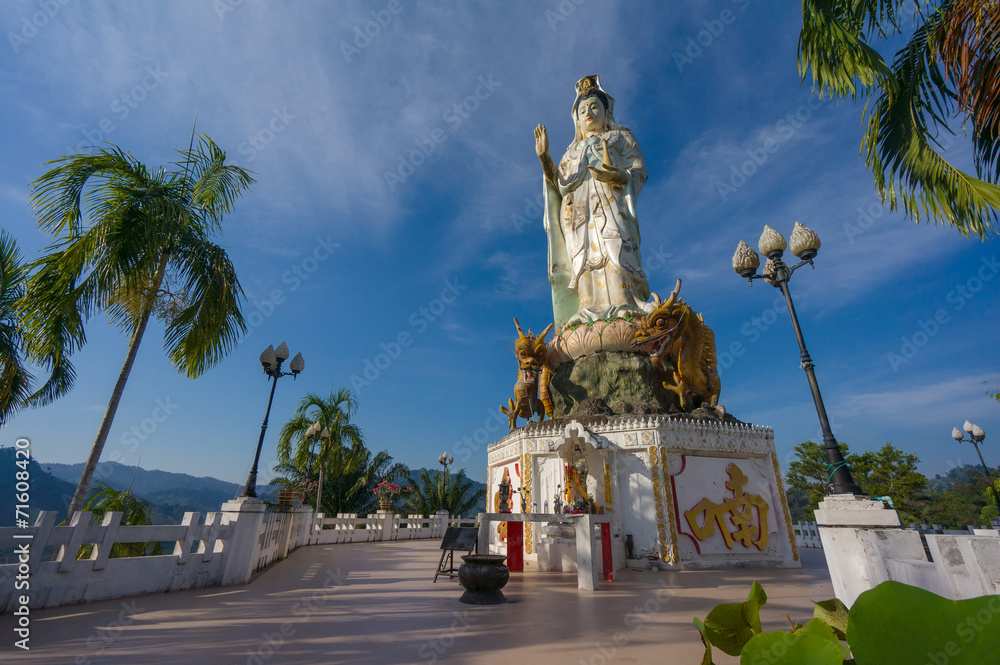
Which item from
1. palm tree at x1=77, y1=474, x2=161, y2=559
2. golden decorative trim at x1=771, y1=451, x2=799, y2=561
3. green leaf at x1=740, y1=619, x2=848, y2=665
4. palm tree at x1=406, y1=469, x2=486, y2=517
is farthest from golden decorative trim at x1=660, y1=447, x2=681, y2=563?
palm tree at x1=406, y1=469, x2=486, y2=517

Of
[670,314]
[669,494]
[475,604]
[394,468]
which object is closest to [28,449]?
[475,604]

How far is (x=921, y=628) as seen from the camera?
52 cm

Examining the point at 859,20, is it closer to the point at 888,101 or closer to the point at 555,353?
the point at 888,101

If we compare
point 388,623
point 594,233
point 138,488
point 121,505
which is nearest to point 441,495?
point 121,505

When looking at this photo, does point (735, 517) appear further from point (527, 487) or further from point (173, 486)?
point (173, 486)

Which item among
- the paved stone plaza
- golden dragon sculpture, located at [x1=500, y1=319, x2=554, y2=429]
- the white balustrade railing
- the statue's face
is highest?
the statue's face

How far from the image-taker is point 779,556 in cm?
1061

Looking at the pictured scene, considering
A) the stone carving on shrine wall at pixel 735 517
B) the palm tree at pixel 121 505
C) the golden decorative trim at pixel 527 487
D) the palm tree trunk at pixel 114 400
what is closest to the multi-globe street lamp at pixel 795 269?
the stone carving on shrine wall at pixel 735 517

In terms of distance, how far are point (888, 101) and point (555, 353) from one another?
984 cm

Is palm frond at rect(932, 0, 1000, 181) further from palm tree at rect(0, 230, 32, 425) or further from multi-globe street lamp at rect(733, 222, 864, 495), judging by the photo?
palm tree at rect(0, 230, 32, 425)

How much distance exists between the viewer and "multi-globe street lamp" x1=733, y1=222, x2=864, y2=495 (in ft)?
17.7

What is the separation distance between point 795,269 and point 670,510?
591 cm

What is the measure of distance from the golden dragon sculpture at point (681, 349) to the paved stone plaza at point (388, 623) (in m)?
5.27

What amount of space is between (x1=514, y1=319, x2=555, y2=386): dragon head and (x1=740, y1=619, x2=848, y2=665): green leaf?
Result: 1327cm
